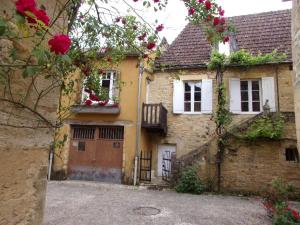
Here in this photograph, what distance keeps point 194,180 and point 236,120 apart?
375 cm

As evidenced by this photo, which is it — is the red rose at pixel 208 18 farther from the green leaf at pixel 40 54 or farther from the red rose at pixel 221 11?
the green leaf at pixel 40 54

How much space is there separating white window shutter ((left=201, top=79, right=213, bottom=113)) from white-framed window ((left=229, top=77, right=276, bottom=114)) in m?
0.92

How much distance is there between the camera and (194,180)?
31.3 ft

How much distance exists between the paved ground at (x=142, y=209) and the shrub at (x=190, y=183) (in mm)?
409

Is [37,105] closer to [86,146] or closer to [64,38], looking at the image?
[64,38]

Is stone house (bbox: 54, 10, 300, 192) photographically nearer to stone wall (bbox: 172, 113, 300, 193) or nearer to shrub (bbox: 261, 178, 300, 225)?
stone wall (bbox: 172, 113, 300, 193)

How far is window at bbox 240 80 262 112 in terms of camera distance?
1149 cm

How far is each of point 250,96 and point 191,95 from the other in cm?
274

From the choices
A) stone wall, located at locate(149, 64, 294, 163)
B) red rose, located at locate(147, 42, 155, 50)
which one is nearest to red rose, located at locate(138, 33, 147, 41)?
red rose, located at locate(147, 42, 155, 50)

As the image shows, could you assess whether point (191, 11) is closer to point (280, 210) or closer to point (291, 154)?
point (280, 210)

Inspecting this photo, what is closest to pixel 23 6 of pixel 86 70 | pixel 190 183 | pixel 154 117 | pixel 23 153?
pixel 23 153

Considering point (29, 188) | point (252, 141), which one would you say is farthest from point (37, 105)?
point (252, 141)

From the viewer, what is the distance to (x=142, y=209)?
6922 millimetres

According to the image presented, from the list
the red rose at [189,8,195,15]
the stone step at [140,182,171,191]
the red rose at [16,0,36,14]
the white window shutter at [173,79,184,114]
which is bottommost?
the stone step at [140,182,171,191]
